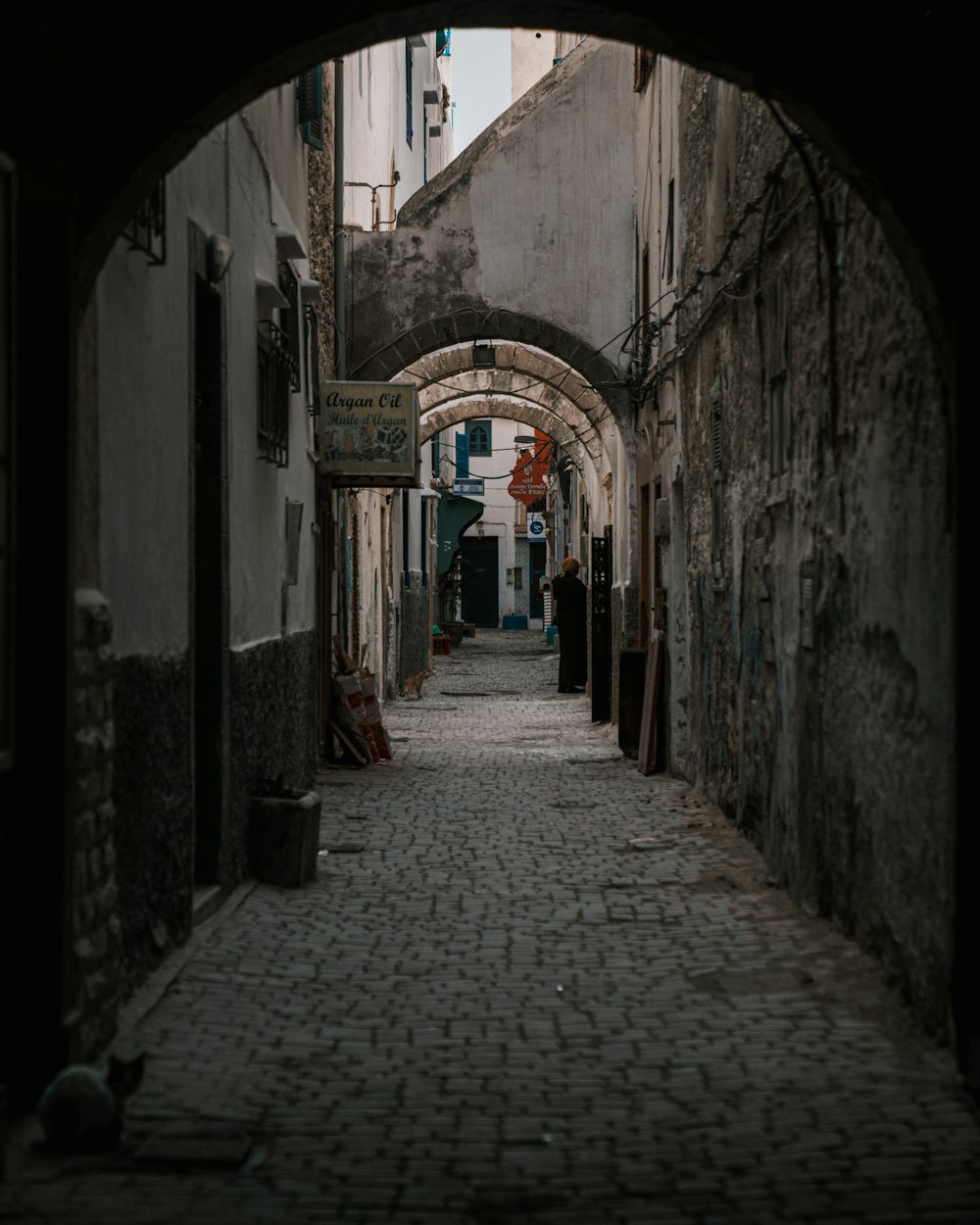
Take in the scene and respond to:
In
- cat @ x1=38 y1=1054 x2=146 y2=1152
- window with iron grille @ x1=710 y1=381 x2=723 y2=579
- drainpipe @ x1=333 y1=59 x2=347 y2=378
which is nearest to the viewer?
cat @ x1=38 y1=1054 x2=146 y2=1152

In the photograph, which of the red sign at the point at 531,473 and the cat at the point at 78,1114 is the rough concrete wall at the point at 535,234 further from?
the red sign at the point at 531,473

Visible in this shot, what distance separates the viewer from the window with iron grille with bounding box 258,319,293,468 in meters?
9.17

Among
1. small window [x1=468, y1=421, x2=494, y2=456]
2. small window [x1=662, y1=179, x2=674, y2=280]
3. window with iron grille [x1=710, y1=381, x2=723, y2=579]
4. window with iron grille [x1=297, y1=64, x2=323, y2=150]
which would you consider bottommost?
window with iron grille [x1=710, y1=381, x2=723, y2=579]

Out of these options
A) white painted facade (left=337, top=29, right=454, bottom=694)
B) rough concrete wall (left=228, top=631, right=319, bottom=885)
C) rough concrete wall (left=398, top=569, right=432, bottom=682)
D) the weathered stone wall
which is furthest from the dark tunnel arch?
rough concrete wall (left=398, top=569, right=432, bottom=682)

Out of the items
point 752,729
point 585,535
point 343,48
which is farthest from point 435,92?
point 343,48

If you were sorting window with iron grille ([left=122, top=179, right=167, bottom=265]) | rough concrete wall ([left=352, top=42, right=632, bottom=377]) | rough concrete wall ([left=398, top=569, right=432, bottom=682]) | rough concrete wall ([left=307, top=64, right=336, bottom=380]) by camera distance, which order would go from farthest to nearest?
rough concrete wall ([left=398, top=569, right=432, bottom=682])
rough concrete wall ([left=352, top=42, right=632, bottom=377])
rough concrete wall ([left=307, top=64, right=336, bottom=380])
window with iron grille ([left=122, top=179, right=167, bottom=265])

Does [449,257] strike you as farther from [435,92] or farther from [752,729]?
[435,92]

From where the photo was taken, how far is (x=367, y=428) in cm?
1351

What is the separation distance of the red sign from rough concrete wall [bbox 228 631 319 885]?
2034cm

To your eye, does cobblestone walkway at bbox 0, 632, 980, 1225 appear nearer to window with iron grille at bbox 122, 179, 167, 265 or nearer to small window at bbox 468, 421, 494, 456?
window with iron grille at bbox 122, 179, 167, 265

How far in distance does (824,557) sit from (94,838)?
346 cm

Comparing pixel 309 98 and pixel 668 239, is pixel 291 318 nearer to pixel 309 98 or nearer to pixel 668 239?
pixel 309 98

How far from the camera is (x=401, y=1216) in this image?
374cm

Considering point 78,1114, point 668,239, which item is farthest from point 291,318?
point 78,1114
